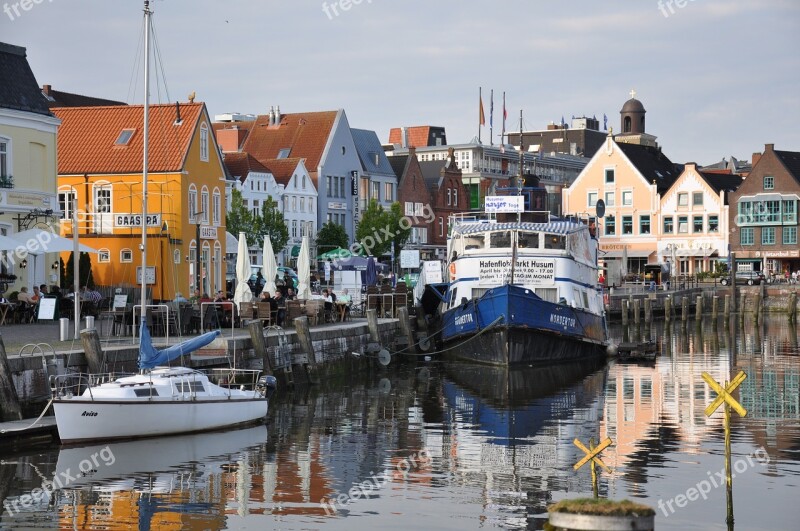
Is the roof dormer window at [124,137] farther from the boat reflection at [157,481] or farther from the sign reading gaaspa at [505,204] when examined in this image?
the boat reflection at [157,481]

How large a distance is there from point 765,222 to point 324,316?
60239 millimetres

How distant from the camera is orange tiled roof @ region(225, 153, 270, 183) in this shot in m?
85.3

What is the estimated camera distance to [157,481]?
846 inches

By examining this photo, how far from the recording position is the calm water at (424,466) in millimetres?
19156

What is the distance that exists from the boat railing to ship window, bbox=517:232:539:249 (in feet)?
64.4

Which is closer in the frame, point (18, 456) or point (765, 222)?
point (18, 456)

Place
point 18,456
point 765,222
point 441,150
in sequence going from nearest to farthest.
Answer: point 18,456 < point 765,222 < point 441,150

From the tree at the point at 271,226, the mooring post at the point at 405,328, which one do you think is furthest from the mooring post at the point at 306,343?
the tree at the point at 271,226

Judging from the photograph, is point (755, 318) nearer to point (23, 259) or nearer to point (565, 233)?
point (565, 233)

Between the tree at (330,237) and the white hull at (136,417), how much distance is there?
64.4m

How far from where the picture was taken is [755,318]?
7531cm

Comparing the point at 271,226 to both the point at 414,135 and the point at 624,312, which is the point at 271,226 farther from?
the point at 414,135

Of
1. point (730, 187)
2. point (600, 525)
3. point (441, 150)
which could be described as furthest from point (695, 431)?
point (441, 150)

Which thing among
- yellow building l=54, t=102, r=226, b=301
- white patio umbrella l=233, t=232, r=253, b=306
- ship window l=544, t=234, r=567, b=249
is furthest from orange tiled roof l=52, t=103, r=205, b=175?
ship window l=544, t=234, r=567, b=249
